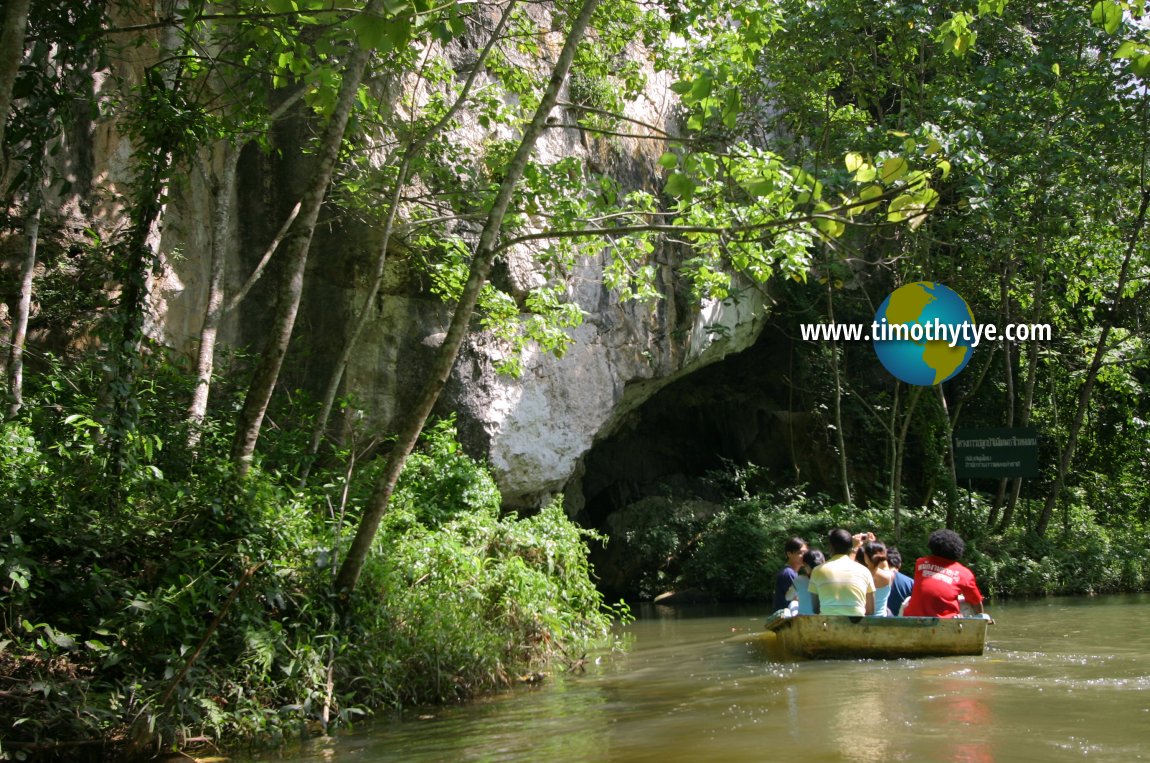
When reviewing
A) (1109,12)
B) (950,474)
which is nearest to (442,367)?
(1109,12)

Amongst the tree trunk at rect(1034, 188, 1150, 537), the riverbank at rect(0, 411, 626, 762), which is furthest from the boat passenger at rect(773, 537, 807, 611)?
the tree trunk at rect(1034, 188, 1150, 537)

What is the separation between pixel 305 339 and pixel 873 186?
8.50m

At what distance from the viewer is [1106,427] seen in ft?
66.1

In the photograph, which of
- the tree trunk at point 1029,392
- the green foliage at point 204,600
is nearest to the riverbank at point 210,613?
the green foliage at point 204,600

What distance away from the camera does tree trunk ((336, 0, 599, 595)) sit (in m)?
6.59

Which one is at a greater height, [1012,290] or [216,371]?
[1012,290]

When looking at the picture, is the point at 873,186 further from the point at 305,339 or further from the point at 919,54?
the point at 919,54

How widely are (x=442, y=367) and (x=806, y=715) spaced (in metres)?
3.27

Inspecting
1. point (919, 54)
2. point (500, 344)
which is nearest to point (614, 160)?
point (500, 344)

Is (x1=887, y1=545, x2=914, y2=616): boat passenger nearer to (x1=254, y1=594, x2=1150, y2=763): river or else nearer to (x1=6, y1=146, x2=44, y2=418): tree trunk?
(x1=254, y1=594, x2=1150, y2=763): river

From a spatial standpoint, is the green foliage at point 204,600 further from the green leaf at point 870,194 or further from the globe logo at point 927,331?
the globe logo at point 927,331

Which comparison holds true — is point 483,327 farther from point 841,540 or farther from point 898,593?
point 898,593

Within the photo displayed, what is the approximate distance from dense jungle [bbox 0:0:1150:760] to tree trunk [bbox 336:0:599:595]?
3 centimetres

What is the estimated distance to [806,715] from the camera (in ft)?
18.8
